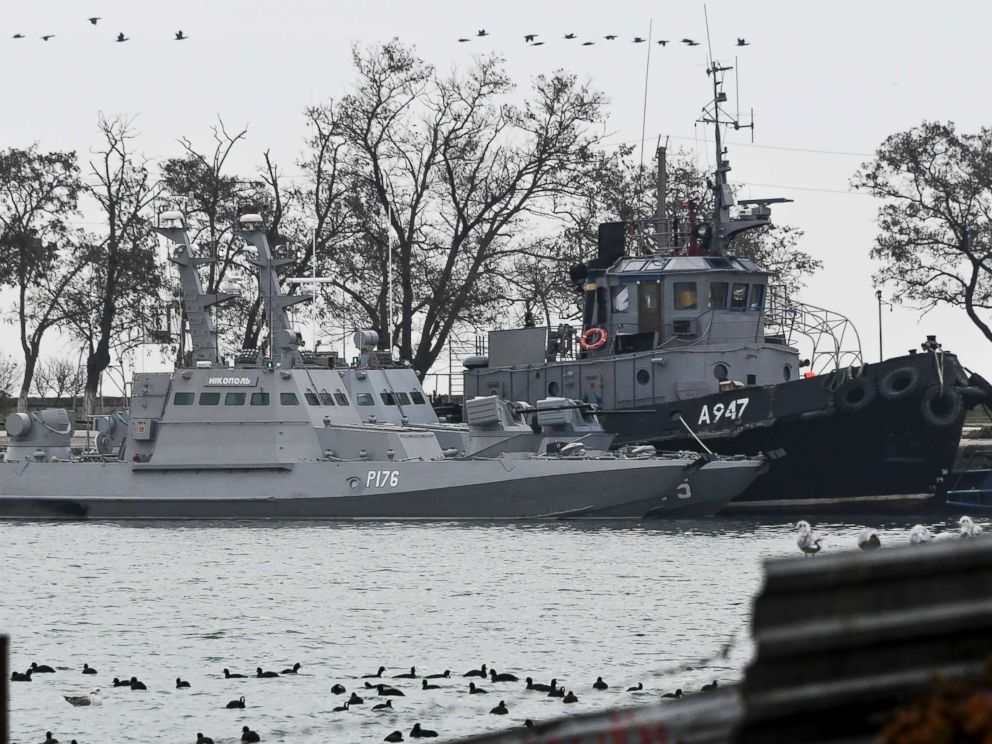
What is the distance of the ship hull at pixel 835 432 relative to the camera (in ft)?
118

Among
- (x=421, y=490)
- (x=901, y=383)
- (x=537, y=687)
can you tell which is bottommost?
(x=537, y=687)

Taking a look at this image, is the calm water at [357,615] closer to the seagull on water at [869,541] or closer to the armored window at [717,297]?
the seagull on water at [869,541]

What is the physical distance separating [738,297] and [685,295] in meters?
1.20

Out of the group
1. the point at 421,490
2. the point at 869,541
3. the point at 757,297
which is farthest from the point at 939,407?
the point at 869,541

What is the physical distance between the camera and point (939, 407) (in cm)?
3606

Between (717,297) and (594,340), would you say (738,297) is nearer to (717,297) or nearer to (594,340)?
(717,297)

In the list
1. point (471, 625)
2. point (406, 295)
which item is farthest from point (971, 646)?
point (406, 295)

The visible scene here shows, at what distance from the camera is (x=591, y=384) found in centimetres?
3850

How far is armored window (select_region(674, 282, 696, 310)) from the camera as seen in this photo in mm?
38219

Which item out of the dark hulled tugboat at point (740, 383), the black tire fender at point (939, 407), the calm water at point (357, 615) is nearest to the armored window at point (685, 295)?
the dark hulled tugboat at point (740, 383)

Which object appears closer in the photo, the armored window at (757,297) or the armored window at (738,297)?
the armored window at (738,297)

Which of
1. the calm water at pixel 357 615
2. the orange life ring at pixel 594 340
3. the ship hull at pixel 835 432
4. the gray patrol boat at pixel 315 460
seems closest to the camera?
the calm water at pixel 357 615

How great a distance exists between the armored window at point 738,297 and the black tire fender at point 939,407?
4.64 metres

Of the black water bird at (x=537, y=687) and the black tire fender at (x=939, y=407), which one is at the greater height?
the black tire fender at (x=939, y=407)
